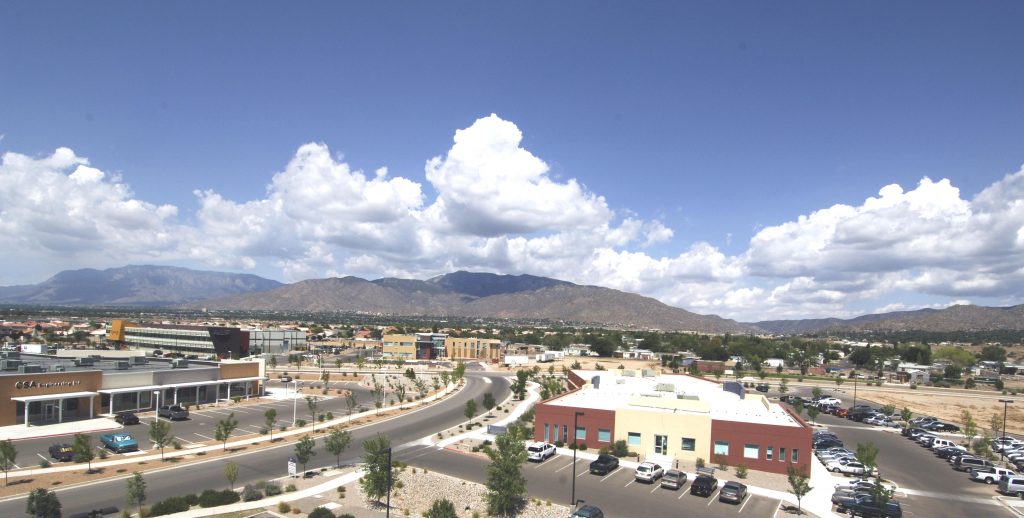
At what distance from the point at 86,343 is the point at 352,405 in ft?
371

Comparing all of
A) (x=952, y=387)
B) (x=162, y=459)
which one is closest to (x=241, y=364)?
(x=162, y=459)

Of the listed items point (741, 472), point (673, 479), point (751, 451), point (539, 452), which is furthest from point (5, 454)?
point (751, 451)

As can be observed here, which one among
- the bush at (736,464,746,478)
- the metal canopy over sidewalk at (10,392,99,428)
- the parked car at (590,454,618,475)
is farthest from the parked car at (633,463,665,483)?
the metal canopy over sidewalk at (10,392,99,428)

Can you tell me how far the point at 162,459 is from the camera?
4125 centimetres

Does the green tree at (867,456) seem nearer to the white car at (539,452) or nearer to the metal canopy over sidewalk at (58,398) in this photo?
the white car at (539,452)

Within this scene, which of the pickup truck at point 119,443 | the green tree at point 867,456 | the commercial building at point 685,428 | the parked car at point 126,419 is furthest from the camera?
the parked car at point 126,419

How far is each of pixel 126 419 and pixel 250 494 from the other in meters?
29.2

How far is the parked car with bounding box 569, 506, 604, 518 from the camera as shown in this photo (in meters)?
29.7

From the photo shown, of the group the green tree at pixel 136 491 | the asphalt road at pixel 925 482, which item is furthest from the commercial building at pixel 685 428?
the green tree at pixel 136 491

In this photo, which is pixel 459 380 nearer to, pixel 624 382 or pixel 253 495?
pixel 624 382

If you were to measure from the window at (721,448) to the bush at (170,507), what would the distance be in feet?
114

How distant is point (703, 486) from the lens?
3619 cm

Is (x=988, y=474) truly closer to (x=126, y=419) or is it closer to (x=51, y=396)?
(x=126, y=419)

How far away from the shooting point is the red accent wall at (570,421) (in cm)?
4819
